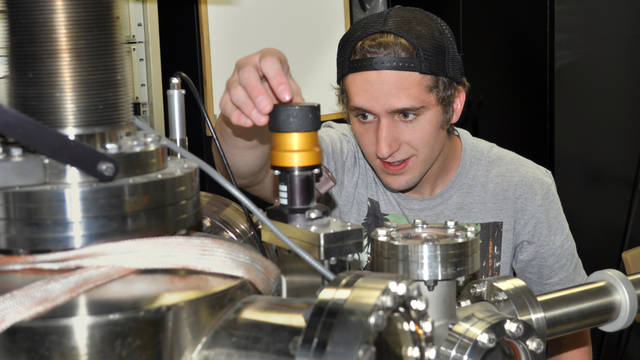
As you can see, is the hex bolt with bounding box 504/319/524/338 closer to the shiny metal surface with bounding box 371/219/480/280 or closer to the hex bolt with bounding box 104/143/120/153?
the shiny metal surface with bounding box 371/219/480/280

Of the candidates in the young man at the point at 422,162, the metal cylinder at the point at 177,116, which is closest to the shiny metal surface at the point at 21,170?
the metal cylinder at the point at 177,116

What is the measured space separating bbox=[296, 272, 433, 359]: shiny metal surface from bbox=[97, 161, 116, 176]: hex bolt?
0.59ft

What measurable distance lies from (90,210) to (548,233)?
1.34 meters

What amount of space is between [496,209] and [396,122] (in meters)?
0.33

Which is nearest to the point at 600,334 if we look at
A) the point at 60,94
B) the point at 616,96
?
the point at 616,96

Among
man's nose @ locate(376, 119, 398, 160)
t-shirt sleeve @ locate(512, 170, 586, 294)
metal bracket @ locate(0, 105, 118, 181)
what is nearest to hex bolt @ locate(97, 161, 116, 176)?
metal bracket @ locate(0, 105, 118, 181)

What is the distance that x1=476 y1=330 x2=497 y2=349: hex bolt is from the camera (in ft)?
1.91

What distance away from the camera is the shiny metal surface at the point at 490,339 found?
0.58 m

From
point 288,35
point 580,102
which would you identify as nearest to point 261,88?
point 288,35

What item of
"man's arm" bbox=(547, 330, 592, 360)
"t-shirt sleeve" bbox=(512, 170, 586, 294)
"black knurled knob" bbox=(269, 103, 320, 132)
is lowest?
"man's arm" bbox=(547, 330, 592, 360)

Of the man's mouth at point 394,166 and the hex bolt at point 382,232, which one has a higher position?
the hex bolt at point 382,232

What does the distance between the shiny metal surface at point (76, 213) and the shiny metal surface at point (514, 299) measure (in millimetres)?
341

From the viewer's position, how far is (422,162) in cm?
158

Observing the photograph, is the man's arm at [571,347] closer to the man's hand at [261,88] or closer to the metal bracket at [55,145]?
the man's hand at [261,88]
